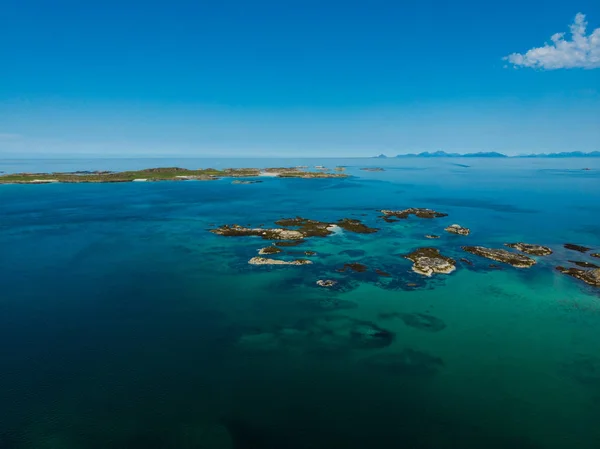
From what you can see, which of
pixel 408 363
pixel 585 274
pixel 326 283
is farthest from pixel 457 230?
pixel 408 363

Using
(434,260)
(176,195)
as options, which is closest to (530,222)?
(434,260)

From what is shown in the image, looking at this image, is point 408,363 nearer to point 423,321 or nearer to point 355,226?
point 423,321

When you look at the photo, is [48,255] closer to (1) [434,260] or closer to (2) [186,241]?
(2) [186,241]

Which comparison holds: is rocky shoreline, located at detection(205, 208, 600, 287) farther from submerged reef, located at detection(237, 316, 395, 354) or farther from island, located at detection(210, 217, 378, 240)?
submerged reef, located at detection(237, 316, 395, 354)

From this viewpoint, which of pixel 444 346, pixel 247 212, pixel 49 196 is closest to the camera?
pixel 444 346

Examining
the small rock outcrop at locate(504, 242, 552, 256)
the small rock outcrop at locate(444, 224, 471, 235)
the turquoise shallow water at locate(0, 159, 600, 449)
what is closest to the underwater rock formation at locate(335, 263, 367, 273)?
the turquoise shallow water at locate(0, 159, 600, 449)

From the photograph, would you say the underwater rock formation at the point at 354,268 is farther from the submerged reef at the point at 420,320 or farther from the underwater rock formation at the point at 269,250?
the submerged reef at the point at 420,320

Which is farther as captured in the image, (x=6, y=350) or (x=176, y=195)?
(x=176, y=195)
